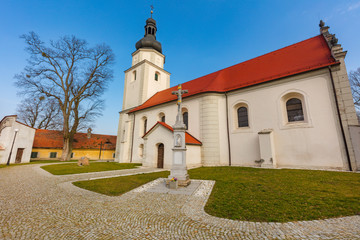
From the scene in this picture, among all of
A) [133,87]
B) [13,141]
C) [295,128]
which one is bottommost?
[13,141]

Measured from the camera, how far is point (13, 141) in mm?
16516

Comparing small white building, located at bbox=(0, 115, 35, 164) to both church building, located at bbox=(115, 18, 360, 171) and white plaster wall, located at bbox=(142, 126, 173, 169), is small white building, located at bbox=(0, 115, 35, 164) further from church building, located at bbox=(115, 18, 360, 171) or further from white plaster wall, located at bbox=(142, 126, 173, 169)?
church building, located at bbox=(115, 18, 360, 171)

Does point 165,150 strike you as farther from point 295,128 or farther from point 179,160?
point 295,128

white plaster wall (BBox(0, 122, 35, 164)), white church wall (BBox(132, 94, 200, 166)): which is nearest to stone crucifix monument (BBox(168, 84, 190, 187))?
white church wall (BBox(132, 94, 200, 166))

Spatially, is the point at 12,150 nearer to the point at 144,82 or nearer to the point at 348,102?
the point at 144,82

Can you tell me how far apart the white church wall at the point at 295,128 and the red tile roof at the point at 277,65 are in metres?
0.64

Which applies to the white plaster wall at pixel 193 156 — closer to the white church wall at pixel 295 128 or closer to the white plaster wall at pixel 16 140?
the white church wall at pixel 295 128

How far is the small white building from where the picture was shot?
16484mm

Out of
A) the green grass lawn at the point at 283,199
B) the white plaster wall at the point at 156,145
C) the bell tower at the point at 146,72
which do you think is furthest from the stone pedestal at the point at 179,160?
the bell tower at the point at 146,72

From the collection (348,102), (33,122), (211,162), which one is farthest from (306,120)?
(33,122)

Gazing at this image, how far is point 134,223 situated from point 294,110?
39.7 feet

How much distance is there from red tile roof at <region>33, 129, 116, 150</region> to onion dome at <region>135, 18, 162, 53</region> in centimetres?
1822

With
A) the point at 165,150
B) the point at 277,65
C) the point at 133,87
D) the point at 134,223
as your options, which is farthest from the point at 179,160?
the point at 133,87

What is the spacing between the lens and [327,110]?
9.70 meters
